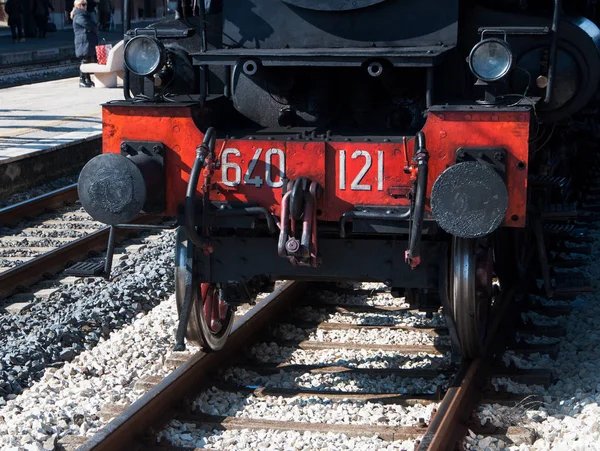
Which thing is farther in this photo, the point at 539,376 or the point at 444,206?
the point at 539,376

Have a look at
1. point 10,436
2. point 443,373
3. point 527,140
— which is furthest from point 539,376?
point 10,436

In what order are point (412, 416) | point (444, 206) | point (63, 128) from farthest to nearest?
point (63, 128), point (412, 416), point (444, 206)

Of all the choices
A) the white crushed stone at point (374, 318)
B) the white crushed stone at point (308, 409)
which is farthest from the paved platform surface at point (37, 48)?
the white crushed stone at point (308, 409)

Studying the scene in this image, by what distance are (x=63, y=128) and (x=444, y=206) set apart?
33.5ft

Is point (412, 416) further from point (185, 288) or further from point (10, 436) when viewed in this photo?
point (10, 436)

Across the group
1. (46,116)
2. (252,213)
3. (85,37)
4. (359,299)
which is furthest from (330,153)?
(85,37)

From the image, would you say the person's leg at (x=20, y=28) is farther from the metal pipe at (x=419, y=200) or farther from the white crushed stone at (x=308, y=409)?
the metal pipe at (x=419, y=200)

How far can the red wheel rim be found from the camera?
5711 mm

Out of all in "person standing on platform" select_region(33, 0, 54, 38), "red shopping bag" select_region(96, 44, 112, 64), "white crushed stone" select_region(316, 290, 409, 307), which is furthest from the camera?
"person standing on platform" select_region(33, 0, 54, 38)

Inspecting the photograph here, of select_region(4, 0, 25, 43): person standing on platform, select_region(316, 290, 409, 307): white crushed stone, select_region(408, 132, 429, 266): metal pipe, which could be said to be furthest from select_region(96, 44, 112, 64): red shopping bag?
select_region(408, 132, 429, 266): metal pipe

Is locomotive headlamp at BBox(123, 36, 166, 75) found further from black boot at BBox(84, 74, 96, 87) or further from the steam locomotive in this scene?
black boot at BBox(84, 74, 96, 87)

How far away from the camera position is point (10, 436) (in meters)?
4.66

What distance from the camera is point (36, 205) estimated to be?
10.0 meters

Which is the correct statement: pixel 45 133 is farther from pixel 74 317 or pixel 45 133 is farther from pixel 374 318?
pixel 374 318
